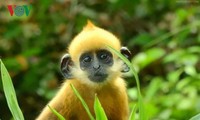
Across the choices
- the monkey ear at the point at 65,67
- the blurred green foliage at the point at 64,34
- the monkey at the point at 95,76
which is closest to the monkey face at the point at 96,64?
the monkey at the point at 95,76

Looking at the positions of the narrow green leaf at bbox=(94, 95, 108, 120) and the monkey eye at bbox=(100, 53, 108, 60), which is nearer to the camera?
the narrow green leaf at bbox=(94, 95, 108, 120)

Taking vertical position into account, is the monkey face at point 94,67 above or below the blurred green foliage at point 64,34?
above

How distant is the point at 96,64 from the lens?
416 centimetres

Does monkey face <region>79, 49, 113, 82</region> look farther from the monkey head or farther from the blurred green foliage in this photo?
the blurred green foliage

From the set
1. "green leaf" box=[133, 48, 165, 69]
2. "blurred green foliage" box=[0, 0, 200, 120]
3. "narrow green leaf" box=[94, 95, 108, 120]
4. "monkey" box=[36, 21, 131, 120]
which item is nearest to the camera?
"narrow green leaf" box=[94, 95, 108, 120]

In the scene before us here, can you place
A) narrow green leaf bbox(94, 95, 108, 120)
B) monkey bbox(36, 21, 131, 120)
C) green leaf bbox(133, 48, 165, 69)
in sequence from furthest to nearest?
green leaf bbox(133, 48, 165, 69) < monkey bbox(36, 21, 131, 120) < narrow green leaf bbox(94, 95, 108, 120)

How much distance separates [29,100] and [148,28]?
1777 millimetres

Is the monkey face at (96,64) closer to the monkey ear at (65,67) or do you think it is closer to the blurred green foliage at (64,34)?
the monkey ear at (65,67)

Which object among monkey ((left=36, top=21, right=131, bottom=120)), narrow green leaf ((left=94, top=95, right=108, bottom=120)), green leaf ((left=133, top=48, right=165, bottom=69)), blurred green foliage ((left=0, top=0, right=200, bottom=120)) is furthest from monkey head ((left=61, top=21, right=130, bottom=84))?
blurred green foliage ((left=0, top=0, right=200, bottom=120))

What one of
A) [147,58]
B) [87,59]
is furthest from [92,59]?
[147,58]

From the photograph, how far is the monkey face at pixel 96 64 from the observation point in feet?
13.6

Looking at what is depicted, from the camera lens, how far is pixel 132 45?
24.4 feet

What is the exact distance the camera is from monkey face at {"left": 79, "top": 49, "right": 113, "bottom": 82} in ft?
13.6

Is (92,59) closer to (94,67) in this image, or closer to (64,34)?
(94,67)
